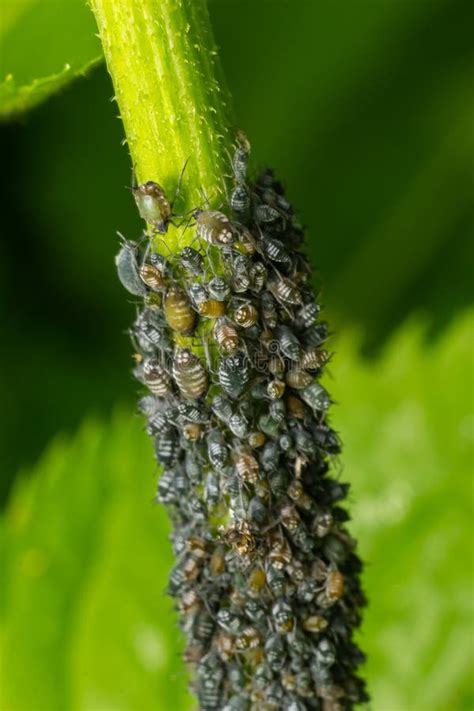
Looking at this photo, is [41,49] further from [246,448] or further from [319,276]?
[319,276]

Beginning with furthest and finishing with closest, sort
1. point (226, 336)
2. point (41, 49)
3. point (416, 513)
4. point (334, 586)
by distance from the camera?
point (416, 513) → point (41, 49) → point (334, 586) → point (226, 336)

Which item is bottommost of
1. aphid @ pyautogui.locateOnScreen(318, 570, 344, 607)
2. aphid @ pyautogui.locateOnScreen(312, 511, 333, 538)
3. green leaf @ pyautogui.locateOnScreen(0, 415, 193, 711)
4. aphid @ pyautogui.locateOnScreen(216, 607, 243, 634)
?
aphid @ pyautogui.locateOnScreen(318, 570, 344, 607)

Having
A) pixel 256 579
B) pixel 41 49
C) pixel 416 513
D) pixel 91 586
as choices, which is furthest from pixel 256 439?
pixel 91 586

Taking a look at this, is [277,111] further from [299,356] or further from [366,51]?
[299,356]

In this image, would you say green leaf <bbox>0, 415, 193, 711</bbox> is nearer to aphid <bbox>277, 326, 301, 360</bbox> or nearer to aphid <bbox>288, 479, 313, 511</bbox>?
aphid <bbox>288, 479, 313, 511</bbox>

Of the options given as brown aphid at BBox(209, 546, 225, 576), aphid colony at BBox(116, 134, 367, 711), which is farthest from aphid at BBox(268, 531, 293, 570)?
brown aphid at BBox(209, 546, 225, 576)

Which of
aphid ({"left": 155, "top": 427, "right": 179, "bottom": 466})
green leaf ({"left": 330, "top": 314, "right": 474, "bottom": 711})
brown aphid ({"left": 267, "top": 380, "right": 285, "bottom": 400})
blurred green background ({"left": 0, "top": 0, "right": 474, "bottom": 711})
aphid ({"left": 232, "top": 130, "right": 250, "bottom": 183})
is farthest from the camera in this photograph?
blurred green background ({"left": 0, "top": 0, "right": 474, "bottom": 711})

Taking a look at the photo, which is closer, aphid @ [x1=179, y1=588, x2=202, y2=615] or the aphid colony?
the aphid colony

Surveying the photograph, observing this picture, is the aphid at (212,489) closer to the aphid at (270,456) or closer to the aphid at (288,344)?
the aphid at (270,456)
